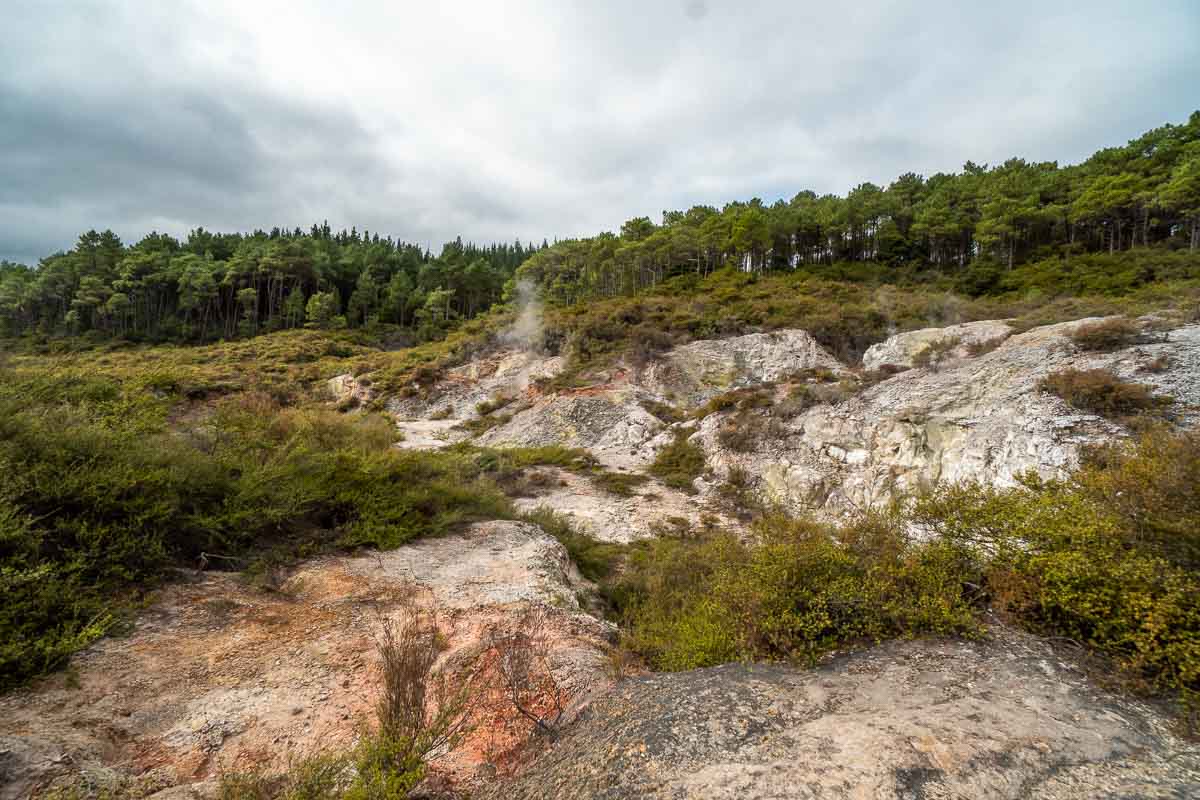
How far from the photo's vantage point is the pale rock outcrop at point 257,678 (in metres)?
2.86

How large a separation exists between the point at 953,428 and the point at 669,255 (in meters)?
38.6

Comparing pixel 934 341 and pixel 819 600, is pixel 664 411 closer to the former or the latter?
pixel 934 341

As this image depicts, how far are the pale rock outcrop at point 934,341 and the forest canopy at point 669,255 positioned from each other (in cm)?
1890

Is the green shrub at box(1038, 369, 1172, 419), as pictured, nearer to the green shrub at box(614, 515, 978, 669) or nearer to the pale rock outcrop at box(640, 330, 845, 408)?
the green shrub at box(614, 515, 978, 669)

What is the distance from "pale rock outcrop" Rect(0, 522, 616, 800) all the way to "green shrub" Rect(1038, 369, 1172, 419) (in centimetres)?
1288

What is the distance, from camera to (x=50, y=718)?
9.74 ft

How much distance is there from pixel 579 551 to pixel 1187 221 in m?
53.7

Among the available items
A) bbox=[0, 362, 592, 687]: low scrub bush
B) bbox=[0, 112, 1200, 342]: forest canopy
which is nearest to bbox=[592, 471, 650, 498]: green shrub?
bbox=[0, 362, 592, 687]: low scrub bush

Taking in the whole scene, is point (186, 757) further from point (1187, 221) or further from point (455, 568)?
point (1187, 221)

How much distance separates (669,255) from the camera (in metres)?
47.6

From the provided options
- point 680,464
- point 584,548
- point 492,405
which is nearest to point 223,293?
point 492,405

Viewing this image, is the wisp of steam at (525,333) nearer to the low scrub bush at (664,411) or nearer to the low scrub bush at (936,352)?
the low scrub bush at (664,411)

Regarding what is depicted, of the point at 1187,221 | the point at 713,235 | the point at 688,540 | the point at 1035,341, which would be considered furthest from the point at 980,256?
the point at 688,540

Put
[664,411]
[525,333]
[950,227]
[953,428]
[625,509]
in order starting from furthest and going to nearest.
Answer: [950,227] → [525,333] → [664,411] → [625,509] → [953,428]
